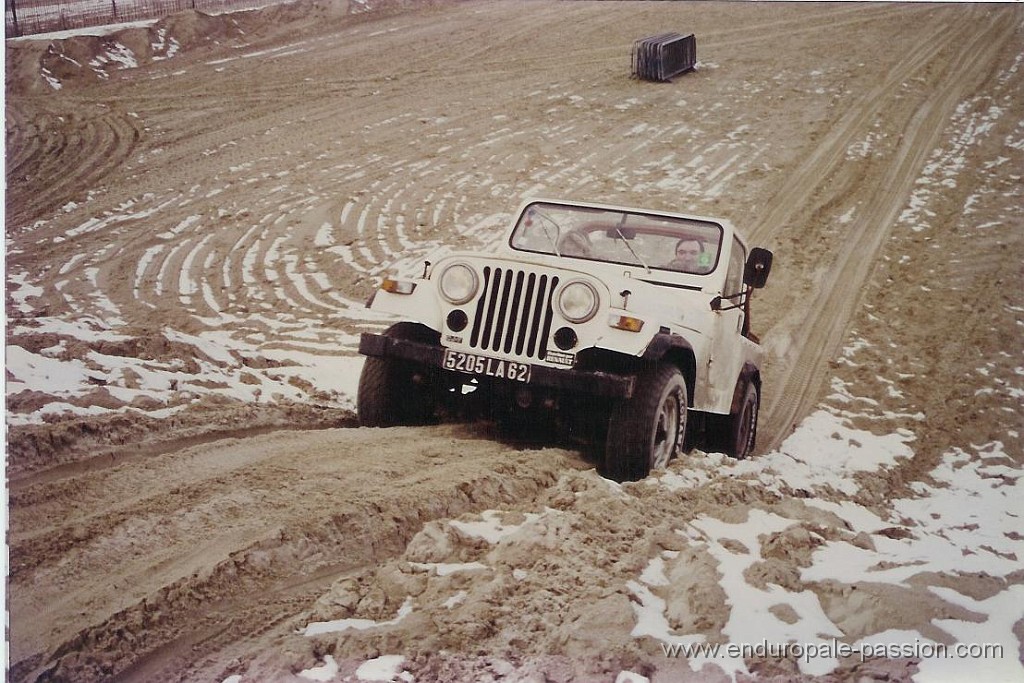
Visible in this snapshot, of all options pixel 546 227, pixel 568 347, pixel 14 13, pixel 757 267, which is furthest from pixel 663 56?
pixel 568 347

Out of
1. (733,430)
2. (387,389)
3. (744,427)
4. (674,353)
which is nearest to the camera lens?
(674,353)

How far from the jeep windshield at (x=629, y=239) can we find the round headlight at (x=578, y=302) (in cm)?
96

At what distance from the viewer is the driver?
4.68 meters

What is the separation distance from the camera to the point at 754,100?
9.88 meters

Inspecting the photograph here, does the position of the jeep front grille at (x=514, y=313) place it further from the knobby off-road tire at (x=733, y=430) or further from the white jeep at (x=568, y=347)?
the knobby off-road tire at (x=733, y=430)

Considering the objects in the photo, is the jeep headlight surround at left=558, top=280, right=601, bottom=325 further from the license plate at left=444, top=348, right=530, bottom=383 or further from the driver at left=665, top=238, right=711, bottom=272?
the driver at left=665, top=238, right=711, bottom=272

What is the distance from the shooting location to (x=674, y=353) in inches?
158

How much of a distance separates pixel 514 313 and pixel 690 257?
1.30 m

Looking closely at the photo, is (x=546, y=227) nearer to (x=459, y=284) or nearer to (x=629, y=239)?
(x=629, y=239)

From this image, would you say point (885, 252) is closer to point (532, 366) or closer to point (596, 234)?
point (596, 234)

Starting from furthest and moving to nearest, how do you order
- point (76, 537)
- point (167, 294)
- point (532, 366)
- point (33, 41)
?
point (167, 294)
point (33, 41)
point (532, 366)
point (76, 537)

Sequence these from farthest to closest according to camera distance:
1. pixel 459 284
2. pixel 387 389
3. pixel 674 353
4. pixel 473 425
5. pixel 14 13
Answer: pixel 14 13, pixel 473 425, pixel 387 389, pixel 674 353, pixel 459 284

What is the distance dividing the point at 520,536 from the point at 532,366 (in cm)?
83

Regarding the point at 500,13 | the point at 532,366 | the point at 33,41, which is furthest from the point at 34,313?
the point at 500,13
